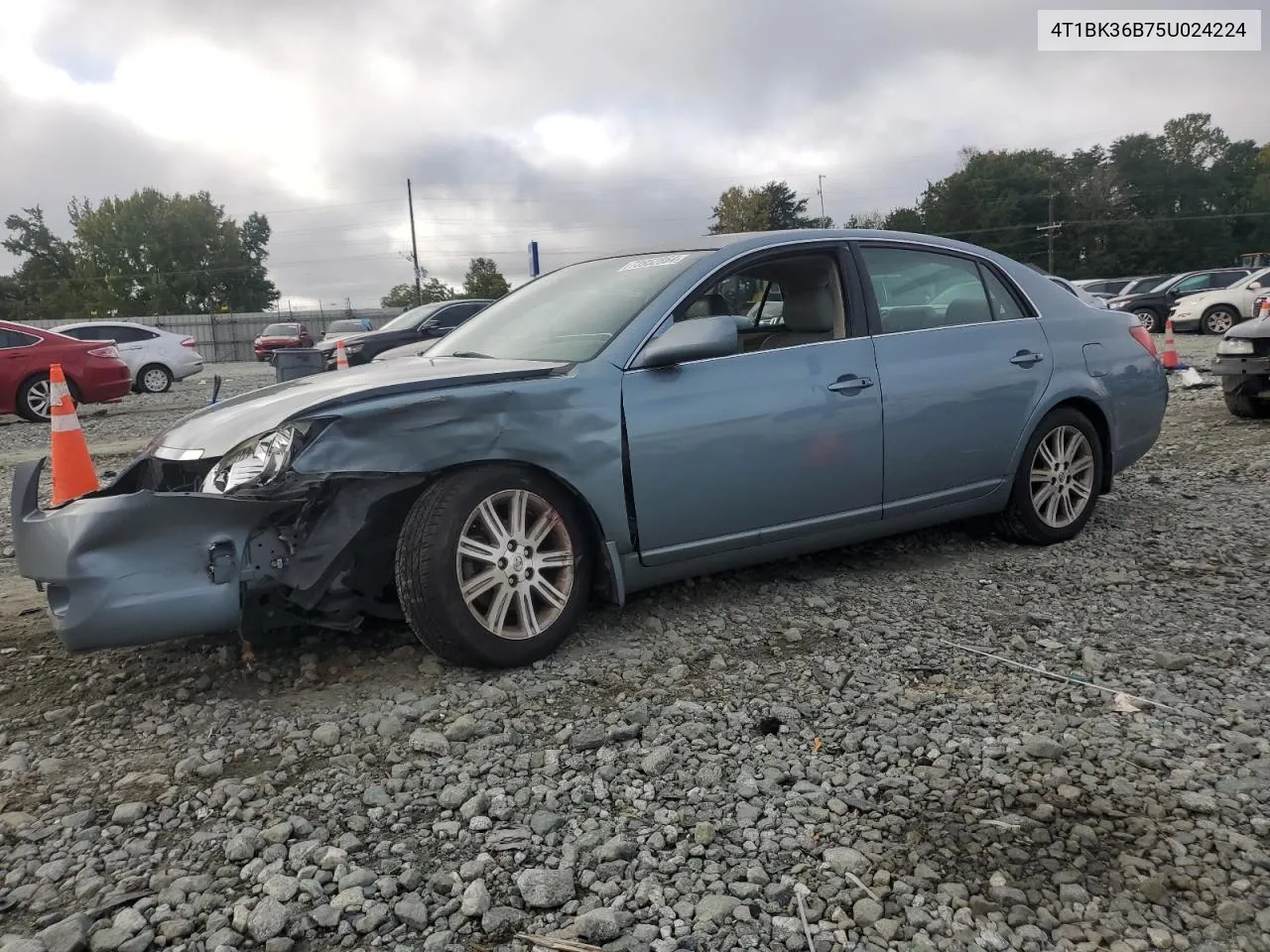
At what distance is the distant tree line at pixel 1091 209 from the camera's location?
69.6 metres

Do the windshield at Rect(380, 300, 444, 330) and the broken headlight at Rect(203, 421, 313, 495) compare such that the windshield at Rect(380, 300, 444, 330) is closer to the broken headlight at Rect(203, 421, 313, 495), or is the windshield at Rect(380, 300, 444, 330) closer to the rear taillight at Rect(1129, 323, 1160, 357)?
the rear taillight at Rect(1129, 323, 1160, 357)

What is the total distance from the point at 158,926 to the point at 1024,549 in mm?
3960

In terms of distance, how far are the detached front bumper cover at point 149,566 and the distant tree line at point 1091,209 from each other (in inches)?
2723

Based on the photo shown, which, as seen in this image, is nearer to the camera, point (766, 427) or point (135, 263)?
point (766, 427)

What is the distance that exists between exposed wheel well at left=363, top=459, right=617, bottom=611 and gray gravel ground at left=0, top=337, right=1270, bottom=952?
0.82 feet

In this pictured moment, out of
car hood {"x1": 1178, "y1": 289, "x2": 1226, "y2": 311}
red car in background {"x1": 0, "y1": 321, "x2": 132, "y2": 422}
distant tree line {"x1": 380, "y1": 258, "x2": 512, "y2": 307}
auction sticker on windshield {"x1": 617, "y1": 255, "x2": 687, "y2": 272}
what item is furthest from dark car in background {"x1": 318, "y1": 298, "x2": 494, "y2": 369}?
distant tree line {"x1": 380, "y1": 258, "x2": 512, "y2": 307}

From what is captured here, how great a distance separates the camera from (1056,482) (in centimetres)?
470

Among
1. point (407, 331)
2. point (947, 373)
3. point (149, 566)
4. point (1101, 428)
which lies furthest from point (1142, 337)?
point (407, 331)

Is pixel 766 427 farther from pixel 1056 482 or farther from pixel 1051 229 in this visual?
pixel 1051 229

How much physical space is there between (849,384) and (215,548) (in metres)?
2.44

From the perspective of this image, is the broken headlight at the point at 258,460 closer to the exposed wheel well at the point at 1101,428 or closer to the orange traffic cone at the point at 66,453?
the orange traffic cone at the point at 66,453

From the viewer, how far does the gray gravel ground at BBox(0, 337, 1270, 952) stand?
199 cm

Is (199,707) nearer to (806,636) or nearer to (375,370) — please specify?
(375,370)

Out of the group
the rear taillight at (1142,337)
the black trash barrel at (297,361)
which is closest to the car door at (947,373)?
the rear taillight at (1142,337)
